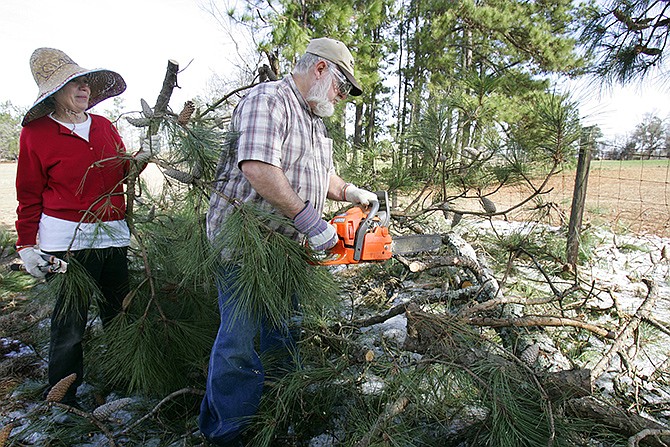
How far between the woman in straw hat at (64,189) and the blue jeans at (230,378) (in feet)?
2.12

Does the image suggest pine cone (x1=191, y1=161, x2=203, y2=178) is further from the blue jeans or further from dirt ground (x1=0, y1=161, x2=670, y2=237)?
dirt ground (x1=0, y1=161, x2=670, y2=237)

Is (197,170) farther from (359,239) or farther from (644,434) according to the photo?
(644,434)

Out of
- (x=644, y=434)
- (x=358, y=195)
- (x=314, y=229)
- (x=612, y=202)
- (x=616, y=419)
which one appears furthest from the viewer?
(x=612, y=202)

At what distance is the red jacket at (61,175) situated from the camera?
153cm

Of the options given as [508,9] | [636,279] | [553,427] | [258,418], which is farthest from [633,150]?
[508,9]

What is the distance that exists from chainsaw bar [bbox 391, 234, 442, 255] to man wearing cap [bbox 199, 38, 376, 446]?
0.38 metres

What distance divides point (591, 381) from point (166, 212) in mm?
1956

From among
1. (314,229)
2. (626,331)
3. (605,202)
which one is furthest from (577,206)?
(605,202)

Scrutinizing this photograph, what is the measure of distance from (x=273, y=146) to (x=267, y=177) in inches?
4.0

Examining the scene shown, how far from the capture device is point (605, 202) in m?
7.55

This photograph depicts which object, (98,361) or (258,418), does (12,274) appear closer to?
(98,361)

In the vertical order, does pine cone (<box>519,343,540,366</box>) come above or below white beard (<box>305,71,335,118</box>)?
below

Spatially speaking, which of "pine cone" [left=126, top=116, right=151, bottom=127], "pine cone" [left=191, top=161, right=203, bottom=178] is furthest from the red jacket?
"pine cone" [left=191, top=161, right=203, bottom=178]

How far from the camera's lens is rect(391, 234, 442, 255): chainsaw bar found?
165 centimetres
